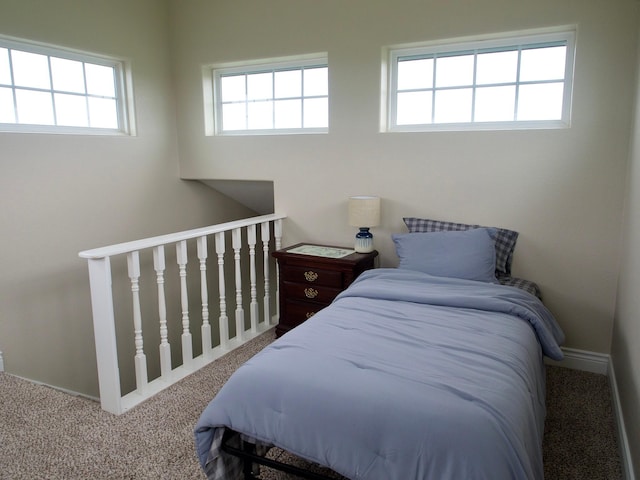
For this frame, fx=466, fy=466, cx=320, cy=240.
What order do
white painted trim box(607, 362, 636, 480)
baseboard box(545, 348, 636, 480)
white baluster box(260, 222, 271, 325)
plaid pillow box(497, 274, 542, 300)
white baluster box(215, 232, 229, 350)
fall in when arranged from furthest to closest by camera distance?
white baluster box(260, 222, 271, 325) < white baluster box(215, 232, 229, 350) < plaid pillow box(497, 274, 542, 300) < baseboard box(545, 348, 636, 480) < white painted trim box(607, 362, 636, 480)

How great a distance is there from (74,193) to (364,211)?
1.97 metres

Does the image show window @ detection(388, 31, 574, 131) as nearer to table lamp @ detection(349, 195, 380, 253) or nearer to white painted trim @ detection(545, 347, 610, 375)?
table lamp @ detection(349, 195, 380, 253)

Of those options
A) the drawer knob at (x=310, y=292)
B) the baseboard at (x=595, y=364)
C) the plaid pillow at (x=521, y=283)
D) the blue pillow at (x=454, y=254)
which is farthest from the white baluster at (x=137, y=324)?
the baseboard at (x=595, y=364)

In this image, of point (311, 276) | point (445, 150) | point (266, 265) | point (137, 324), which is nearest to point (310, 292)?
point (311, 276)

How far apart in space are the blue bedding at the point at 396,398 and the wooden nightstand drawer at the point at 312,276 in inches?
34.9

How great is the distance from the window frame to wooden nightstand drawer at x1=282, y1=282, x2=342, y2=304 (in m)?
1.16

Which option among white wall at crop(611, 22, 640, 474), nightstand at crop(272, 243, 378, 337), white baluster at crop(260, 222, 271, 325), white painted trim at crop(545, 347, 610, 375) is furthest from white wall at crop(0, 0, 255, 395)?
white wall at crop(611, 22, 640, 474)

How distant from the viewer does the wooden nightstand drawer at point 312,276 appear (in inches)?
118

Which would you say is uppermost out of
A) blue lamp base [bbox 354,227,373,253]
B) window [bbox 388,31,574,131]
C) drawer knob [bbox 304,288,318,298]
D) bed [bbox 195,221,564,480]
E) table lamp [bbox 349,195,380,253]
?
window [bbox 388,31,574,131]

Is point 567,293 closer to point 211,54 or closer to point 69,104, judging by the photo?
point 211,54

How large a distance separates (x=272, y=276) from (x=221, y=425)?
295 centimetres

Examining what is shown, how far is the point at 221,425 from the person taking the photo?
5.21ft

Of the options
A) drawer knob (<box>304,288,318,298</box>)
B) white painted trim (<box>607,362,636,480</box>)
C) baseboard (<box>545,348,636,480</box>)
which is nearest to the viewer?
white painted trim (<box>607,362,636,480</box>)

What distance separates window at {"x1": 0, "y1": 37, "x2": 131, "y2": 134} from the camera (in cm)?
288
